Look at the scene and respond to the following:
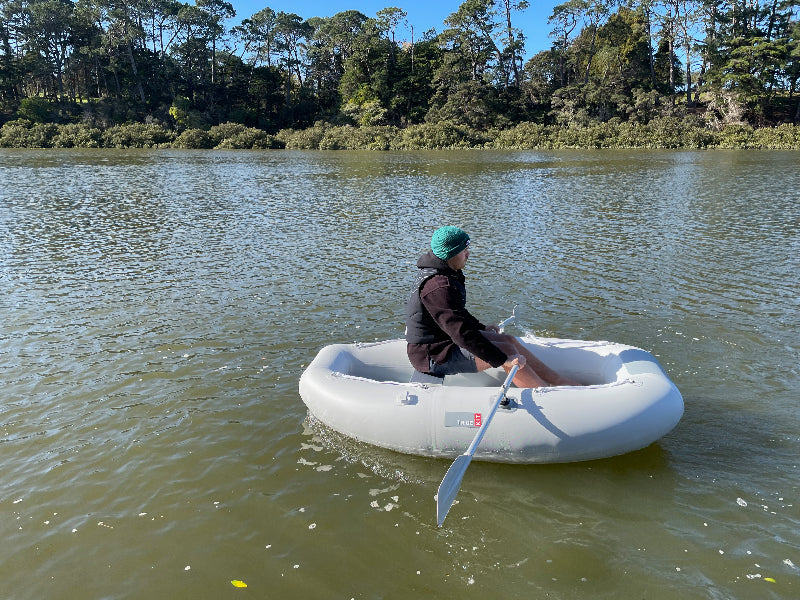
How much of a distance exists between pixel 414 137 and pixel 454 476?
166 feet

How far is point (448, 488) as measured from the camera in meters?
3.98

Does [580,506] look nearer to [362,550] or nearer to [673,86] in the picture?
[362,550]

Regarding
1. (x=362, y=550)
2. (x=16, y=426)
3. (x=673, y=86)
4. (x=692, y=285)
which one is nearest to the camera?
(x=362, y=550)

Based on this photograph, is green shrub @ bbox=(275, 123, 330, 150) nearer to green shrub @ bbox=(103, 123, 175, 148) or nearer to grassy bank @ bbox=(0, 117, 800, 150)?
grassy bank @ bbox=(0, 117, 800, 150)

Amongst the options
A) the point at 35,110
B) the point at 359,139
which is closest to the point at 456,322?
the point at 359,139

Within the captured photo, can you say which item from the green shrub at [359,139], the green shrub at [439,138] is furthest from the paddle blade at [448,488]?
the green shrub at [359,139]

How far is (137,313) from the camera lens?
8469mm

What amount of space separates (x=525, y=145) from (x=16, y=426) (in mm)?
49102

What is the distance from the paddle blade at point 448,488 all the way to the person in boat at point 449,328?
0.90 metres

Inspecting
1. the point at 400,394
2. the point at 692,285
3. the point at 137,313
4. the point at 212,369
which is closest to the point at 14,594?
the point at 400,394

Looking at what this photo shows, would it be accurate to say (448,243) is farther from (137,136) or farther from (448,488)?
(137,136)

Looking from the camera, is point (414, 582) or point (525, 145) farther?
point (525, 145)

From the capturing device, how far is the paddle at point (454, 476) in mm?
3885

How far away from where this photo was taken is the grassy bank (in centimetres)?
4516
